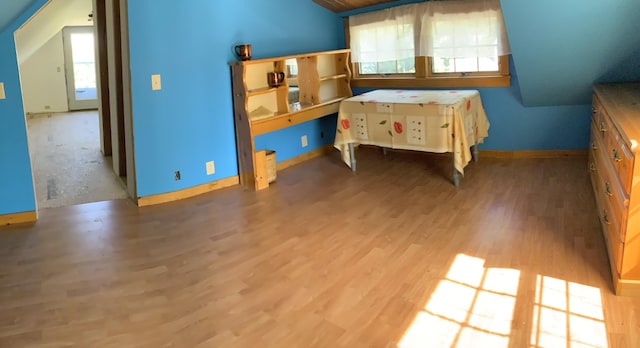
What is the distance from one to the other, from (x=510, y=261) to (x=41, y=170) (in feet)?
16.6

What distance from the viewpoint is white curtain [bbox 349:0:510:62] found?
494 cm

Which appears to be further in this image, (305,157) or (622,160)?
(305,157)

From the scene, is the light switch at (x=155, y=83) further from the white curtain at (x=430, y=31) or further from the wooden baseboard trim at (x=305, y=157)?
the white curtain at (x=430, y=31)

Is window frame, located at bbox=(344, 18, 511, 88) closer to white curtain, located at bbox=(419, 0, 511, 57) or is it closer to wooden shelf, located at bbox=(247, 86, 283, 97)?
white curtain, located at bbox=(419, 0, 511, 57)

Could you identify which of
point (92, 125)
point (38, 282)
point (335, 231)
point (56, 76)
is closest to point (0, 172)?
point (38, 282)

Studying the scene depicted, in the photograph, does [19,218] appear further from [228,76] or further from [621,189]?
[621,189]

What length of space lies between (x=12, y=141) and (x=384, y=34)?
12.4ft

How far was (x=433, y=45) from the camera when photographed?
5305 mm

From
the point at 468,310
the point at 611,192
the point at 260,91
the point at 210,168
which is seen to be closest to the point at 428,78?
the point at 260,91

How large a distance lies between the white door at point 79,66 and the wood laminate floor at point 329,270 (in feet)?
23.5

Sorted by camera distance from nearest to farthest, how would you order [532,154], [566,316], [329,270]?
[566,316]
[329,270]
[532,154]

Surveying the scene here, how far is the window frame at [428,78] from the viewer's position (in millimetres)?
5137

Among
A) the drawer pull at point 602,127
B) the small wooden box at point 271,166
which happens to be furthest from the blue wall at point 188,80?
the drawer pull at point 602,127

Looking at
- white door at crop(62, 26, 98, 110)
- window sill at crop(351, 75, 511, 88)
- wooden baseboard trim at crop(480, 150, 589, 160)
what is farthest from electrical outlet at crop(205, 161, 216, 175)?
white door at crop(62, 26, 98, 110)
